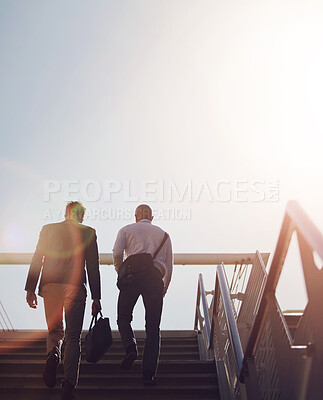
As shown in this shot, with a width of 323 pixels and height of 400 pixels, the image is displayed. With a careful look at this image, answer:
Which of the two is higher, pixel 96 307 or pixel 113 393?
pixel 96 307

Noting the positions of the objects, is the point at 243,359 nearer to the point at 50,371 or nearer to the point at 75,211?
the point at 50,371

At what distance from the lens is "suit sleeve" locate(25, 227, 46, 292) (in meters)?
3.73

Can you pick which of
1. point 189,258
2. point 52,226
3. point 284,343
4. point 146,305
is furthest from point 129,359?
point 189,258

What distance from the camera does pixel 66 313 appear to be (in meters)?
3.55

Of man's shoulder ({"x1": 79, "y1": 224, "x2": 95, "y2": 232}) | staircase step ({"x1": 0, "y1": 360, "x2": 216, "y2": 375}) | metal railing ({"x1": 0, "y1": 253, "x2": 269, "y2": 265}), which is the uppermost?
man's shoulder ({"x1": 79, "y1": 224, "x2": 95, "y2": 232})

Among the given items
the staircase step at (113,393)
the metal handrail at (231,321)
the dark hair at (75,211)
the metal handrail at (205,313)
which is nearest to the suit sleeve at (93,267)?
the dark hair at (75,211)

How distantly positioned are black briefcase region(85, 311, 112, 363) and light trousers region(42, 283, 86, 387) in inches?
5.4

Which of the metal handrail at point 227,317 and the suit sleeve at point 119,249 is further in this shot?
the suit sleeve at point 119,249

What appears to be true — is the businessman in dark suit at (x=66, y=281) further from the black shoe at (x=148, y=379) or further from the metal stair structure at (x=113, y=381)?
the black shoe at (x=148, y=379)

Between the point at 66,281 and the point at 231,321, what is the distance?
150cm

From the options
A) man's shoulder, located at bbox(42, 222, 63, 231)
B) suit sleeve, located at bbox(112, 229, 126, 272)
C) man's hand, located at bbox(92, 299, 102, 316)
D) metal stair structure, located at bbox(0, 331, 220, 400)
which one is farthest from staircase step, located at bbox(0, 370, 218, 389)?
man's shoulder, located at bbox(42, 222, 63, 231)

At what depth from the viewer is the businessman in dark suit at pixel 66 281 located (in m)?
3.35

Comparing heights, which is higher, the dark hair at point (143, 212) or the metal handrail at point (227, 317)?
the dark hair at point (143, 212)

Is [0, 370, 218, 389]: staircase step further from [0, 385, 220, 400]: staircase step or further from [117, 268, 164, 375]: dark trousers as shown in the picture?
[117, 268, 164, 375]: dark trousers
